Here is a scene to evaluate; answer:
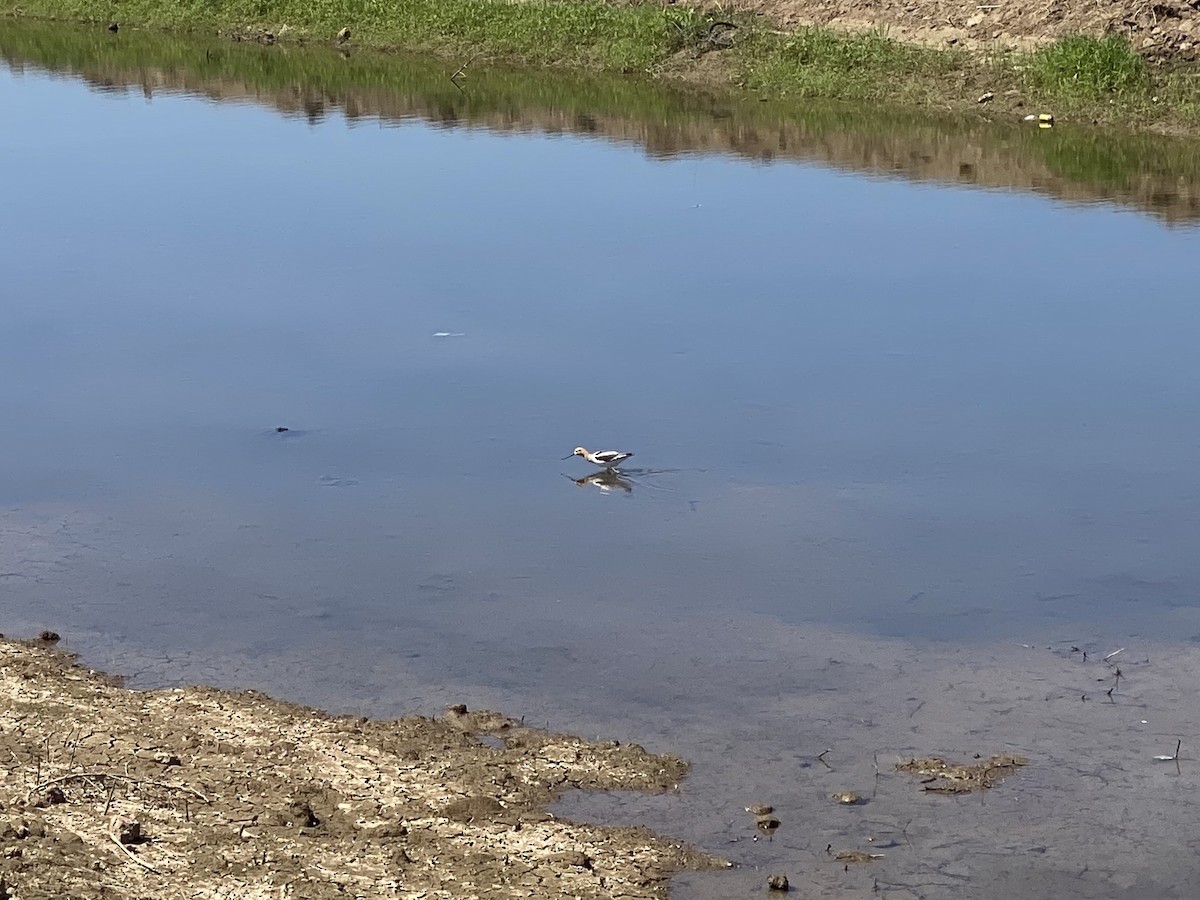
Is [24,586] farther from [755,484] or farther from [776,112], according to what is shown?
[776,112]

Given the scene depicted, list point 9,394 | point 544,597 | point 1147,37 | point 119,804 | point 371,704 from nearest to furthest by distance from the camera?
1. point 119,804
2. point 371,704
3. point 544,597
4. point 9,394
5. point 1147,37

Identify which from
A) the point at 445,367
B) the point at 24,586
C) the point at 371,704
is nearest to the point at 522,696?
the point at 371,704

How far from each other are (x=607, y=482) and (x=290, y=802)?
4.09m

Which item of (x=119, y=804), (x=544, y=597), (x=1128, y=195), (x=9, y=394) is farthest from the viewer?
(x=1128, y=195)

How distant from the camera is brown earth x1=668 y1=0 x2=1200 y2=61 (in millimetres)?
21328

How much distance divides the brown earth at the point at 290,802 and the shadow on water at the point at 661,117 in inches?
449

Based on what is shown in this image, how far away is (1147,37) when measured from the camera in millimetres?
21406

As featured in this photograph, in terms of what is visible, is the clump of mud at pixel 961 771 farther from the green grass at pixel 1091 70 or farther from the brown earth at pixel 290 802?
A: the green grass at pixel 1091 70

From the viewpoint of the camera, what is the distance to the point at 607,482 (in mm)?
10031

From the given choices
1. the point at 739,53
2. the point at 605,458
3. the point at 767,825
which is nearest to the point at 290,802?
the point at 767,825

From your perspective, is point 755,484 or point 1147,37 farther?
point 1147,37

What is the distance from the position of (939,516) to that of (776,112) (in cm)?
1339

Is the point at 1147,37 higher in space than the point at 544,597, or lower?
higher

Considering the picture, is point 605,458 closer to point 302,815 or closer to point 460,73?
point 302,815
